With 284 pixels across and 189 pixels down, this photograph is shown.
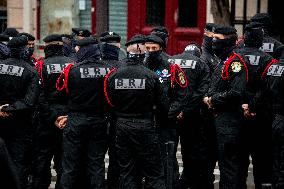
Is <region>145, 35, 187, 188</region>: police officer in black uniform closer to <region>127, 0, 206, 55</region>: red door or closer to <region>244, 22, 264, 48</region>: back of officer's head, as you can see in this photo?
<region>244, 22, 264, 48</region>: back of officer's head

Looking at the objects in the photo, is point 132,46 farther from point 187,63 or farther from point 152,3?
point 152,3

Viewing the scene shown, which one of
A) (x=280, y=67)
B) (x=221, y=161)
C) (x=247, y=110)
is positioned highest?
(x=280, y=67)

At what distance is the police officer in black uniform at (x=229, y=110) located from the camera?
8.16m

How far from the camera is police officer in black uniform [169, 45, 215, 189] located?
9.13m

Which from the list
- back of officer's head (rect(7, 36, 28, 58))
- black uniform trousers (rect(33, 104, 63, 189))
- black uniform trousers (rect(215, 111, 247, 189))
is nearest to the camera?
black uniform trousers (rect(215, 111, 247, 189))

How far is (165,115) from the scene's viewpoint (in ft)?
28.1

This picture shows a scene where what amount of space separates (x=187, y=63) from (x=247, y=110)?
117 cm

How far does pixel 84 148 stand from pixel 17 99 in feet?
3.25

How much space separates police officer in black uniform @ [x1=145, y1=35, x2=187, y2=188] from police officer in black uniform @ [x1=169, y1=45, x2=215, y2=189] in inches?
8.7

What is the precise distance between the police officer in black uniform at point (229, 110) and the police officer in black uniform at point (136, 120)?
0.73 meters

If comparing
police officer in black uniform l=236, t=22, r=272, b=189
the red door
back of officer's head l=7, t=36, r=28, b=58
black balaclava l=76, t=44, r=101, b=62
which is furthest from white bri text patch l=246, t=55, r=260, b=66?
the red door

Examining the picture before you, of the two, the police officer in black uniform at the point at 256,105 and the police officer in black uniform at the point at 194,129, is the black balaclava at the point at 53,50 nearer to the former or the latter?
the police officer in black uniform at the point at 194,129

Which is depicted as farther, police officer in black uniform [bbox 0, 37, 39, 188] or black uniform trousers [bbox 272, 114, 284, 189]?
police officer in black uniform [bbox 0, 37, 39, 188]

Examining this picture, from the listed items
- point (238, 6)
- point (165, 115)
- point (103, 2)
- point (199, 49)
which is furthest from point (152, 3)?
point (165, 115)
